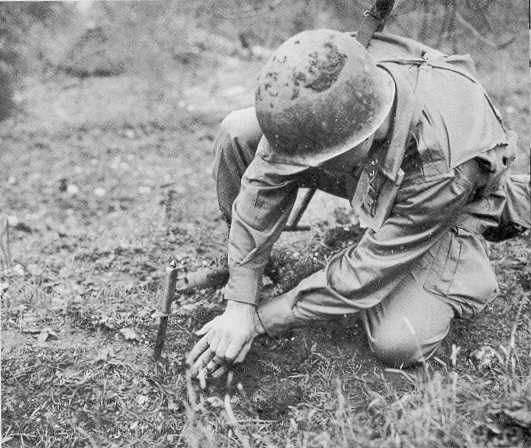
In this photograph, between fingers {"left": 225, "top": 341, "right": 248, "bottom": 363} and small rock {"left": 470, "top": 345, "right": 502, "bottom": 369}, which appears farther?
small rock {"left": 470, "top": 345, "right": 502, "bottom": 369}

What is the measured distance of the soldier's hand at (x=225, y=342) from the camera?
2811 mm

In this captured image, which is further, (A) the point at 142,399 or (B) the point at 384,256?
(A) the point at 142,399

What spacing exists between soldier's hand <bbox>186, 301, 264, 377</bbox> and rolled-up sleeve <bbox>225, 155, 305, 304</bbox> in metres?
0.07

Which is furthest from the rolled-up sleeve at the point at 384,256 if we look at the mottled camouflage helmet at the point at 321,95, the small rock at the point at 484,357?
the small rock at the point at 484,357

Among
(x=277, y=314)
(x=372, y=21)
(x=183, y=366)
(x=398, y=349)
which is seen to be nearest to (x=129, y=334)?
(x=183, y=366)

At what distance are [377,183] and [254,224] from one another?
0.61m

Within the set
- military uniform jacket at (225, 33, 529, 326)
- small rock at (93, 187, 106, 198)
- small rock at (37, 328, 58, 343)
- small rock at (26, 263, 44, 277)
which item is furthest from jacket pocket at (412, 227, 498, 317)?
small rock at (93, 187, 106, 198)

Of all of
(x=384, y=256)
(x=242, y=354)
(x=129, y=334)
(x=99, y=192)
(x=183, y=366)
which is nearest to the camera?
(x=384, y=256)

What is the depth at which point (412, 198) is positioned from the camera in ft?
8.66

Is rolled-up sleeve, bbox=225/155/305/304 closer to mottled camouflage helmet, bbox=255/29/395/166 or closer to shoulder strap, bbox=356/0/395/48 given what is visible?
mottled camouflage helmet, bbox=255/29/395/166

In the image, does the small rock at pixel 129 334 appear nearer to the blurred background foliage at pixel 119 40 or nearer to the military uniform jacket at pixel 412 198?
the military uniform jacket at pixel 412 198

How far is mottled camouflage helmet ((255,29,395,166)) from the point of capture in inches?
91.9

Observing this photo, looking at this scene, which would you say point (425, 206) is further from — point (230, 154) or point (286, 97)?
point (230, 154)

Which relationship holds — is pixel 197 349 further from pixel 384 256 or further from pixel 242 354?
pixel 384 256
